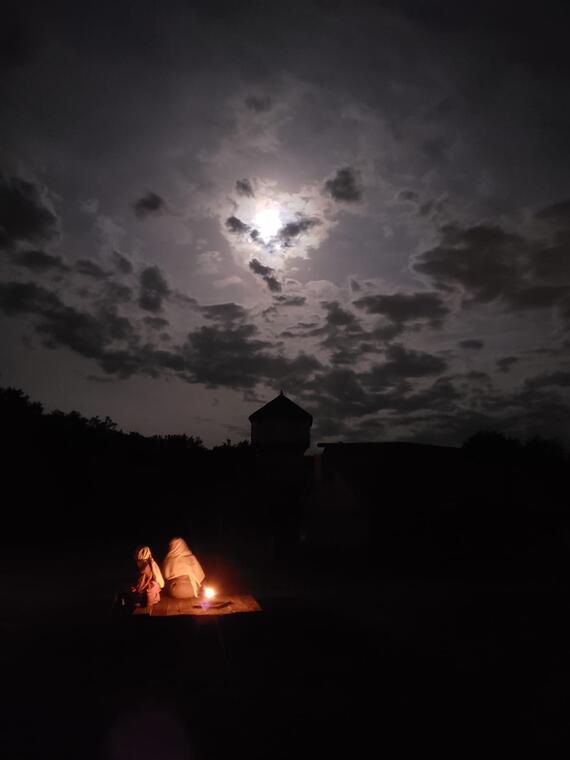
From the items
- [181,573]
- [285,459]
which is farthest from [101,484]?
[181,573]

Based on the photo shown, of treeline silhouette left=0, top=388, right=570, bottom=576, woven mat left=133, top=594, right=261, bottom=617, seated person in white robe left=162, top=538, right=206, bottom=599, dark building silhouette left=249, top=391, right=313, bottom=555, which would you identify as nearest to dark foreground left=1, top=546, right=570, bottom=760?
woven mat left=133, top=594, right=261, bottom=617

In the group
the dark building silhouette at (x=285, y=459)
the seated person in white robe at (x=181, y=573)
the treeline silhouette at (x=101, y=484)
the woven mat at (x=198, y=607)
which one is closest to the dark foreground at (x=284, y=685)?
the woven mat at (x=198, y=607)

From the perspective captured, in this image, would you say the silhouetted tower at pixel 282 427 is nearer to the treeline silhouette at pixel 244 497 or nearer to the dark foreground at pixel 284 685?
the treeline silhouette at pixel 244 497

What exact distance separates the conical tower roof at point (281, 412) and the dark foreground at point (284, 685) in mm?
15853

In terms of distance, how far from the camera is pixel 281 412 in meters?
27.9

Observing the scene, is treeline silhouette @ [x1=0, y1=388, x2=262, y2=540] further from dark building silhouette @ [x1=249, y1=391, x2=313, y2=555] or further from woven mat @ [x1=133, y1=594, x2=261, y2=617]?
woven mat @ [x1=133, y1=594, x2=261, y2=617]

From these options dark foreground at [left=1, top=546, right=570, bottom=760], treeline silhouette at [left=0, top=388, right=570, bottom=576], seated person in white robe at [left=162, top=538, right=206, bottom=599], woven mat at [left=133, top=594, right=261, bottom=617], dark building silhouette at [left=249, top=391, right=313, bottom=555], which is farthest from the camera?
dark building silhouette at [left=249, top=391, right=313, bottom=555]

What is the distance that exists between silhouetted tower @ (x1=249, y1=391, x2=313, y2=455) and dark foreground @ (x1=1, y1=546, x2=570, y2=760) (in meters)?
15.6

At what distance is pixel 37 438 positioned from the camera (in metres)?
31.2

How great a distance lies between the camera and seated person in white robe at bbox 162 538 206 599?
937 centimetres

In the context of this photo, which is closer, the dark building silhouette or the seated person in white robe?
the seated person in white robe

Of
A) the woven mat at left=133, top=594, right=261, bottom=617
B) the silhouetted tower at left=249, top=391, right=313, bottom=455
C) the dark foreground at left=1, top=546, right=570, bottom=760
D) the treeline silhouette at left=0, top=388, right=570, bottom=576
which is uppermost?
the silhouetted tower at left=249, top=391, right=313, bottom=455

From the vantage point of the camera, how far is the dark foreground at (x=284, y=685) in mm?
5633

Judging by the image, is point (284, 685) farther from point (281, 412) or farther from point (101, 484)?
point (101, 484)
